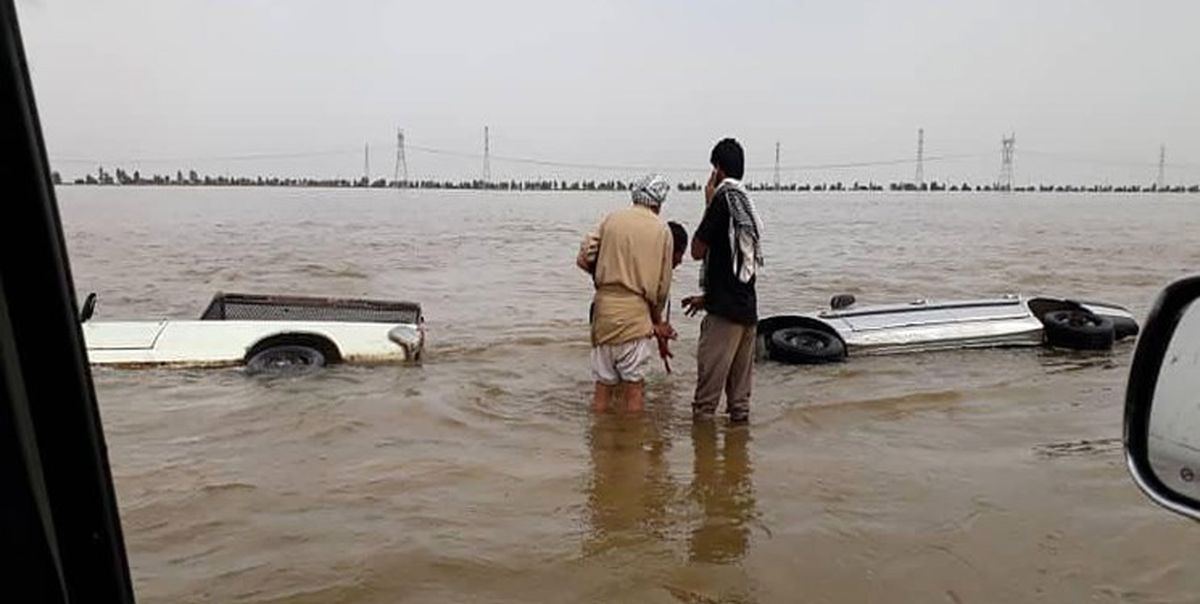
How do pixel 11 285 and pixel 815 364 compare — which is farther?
pixel 815 364

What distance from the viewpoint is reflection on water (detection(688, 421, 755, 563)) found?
17.1ft

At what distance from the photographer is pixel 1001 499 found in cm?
617

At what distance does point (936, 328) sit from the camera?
12094 mm

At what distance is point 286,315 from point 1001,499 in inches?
302

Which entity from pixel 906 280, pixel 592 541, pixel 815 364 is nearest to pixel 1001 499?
pixel 592 541

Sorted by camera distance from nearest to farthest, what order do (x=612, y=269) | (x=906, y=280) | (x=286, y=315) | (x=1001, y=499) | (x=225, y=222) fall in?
(x=1001, y=499), (x=612, y=269), (x=286, y=315), (x=906, y=280), (x=225, y=222)

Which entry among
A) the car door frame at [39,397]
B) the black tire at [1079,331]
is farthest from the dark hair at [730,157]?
the black tire at [1079,331]

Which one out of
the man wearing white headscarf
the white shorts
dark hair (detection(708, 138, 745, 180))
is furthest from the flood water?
dark hair (detection(708, 138, 745, 180))

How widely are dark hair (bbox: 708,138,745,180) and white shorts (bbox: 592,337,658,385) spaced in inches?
55.0

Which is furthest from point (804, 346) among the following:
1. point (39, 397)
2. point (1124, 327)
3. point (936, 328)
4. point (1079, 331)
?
point (39, 397)

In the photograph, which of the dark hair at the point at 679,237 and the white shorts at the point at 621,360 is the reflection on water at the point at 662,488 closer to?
the white shorts at the point at 621,360

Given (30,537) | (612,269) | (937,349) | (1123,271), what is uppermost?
(30,537)

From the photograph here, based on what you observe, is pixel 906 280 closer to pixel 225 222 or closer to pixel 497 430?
pixel 497 430

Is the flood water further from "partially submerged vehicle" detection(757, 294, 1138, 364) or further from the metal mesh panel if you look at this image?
the metal mesh panel
